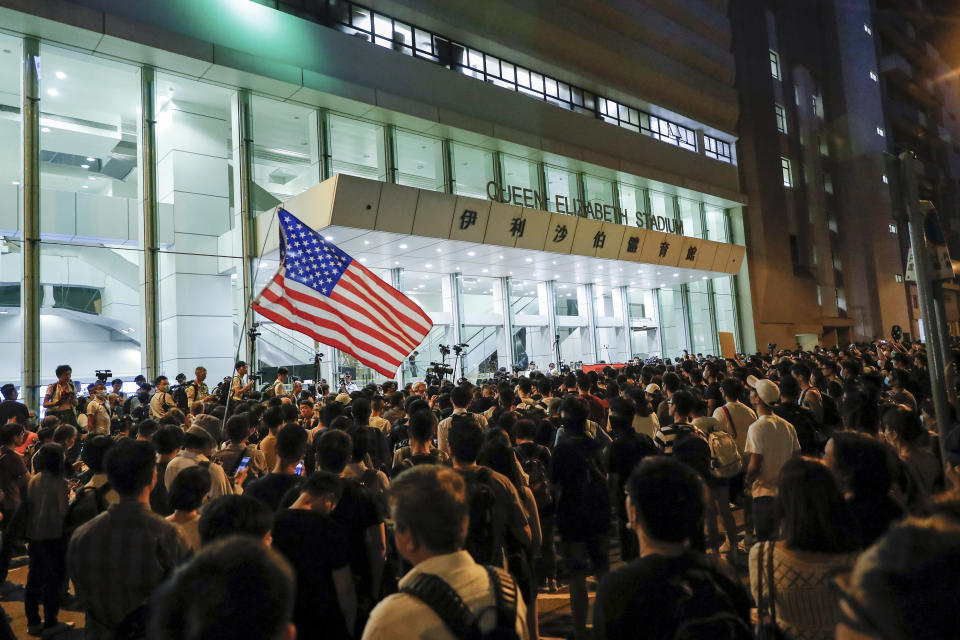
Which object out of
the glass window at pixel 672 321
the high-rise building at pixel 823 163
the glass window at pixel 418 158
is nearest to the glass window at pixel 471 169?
the glass window at pixel 418 158

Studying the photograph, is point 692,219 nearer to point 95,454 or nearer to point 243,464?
point 243,464

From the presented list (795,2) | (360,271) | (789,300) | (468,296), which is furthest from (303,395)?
(795,2)

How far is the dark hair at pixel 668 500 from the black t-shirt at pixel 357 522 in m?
1.94

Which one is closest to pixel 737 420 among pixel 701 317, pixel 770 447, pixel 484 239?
pixel 770 447

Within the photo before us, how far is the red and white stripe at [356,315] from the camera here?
789cm

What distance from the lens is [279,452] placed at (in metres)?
4.17

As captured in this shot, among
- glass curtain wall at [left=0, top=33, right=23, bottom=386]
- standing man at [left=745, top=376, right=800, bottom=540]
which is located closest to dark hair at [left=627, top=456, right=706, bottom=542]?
standing man at [left=745, top=376, right=800, bottom=540]

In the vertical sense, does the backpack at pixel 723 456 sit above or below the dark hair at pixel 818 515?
below

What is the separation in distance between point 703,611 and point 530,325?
25.6 m

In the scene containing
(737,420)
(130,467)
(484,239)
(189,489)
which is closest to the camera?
(130,467)

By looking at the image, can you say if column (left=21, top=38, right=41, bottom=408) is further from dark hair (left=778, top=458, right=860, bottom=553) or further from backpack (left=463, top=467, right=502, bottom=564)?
dark hair (left=778, top=458, right=860, bottom=553)

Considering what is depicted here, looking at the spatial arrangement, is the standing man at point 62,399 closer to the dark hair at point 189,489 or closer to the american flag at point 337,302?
the american flag at point 337,302

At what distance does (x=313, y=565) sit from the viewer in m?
3.01

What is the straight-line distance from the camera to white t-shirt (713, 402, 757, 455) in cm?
674
